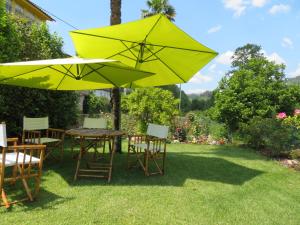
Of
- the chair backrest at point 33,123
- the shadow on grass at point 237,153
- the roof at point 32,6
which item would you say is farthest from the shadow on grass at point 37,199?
the roof at point 32,6

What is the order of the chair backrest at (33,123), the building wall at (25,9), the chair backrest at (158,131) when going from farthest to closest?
the building wall at (25,9) → the chair backrest at (33,123) → the chair backrest at (158,131)

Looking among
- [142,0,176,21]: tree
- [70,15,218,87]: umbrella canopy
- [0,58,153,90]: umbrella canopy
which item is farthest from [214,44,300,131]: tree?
[142,0,176,21]: tree

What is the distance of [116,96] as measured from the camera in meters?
9.28

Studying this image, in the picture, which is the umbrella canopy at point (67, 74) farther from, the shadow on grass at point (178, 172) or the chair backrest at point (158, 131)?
the shadow on grass at point (178, 172)

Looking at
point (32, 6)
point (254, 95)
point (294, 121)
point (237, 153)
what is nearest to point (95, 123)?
point (237, 153)

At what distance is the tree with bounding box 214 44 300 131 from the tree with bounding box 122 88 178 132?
1975mm

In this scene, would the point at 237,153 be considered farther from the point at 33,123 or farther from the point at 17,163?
the point at 17,163

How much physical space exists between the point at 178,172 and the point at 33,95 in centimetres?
536

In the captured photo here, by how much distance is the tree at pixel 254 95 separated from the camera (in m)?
12.9

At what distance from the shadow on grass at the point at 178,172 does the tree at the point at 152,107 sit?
16.4ft

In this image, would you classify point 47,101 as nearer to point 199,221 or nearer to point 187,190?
point 187,190

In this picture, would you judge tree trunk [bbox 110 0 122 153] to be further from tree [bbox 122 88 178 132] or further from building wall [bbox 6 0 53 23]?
building wall [bbox 6 0 53 23]

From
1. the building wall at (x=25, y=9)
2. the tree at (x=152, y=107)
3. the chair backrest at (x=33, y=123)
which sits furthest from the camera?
the building wall at (x=25, y=9)

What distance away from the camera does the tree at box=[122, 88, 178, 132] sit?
45.7 feet
